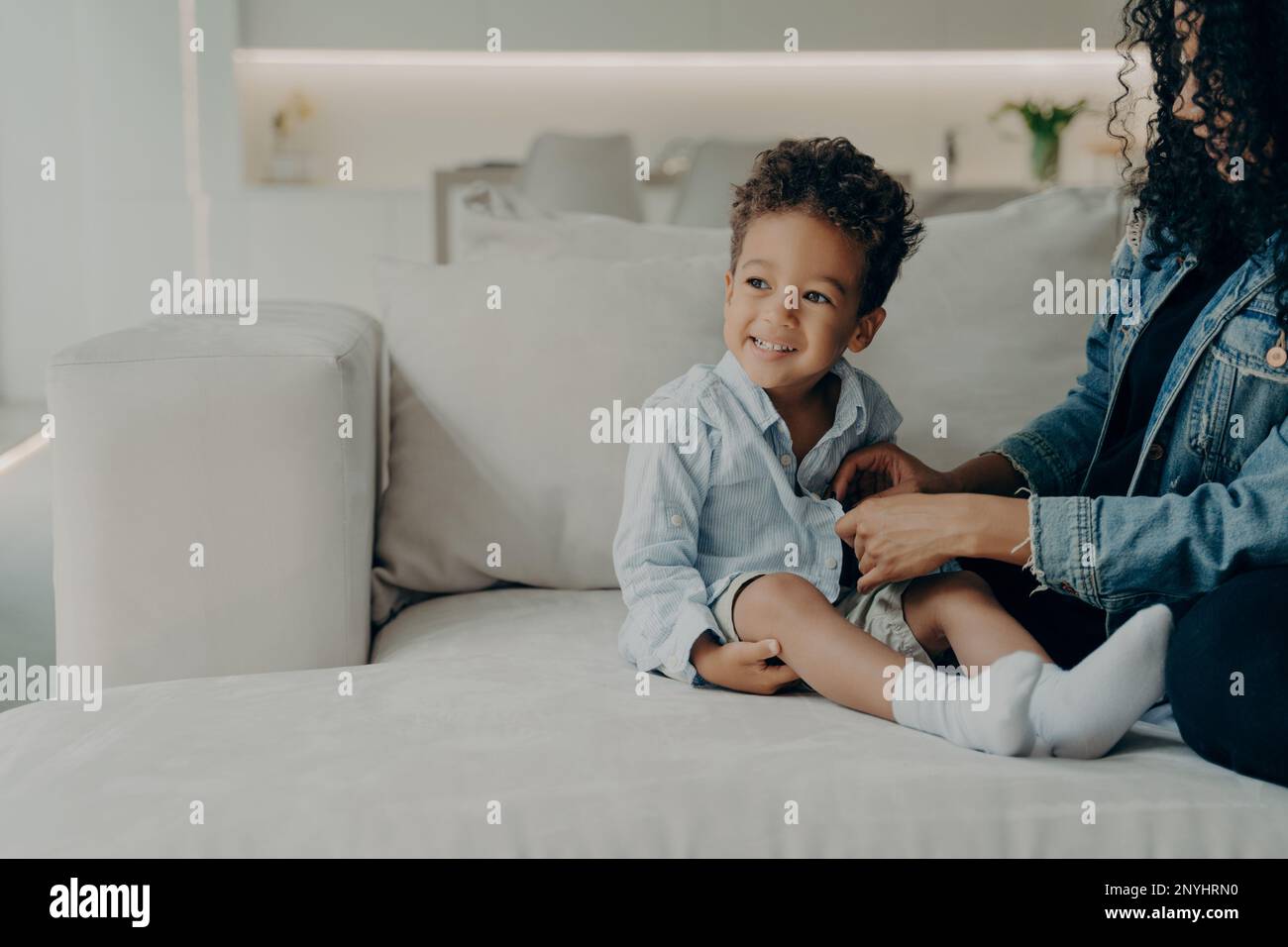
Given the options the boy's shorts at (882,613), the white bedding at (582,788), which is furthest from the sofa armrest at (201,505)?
the boy's shorts at (882,613)

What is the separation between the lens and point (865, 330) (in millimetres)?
1237

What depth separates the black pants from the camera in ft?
2.78

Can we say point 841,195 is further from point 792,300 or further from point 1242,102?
point 1242,102

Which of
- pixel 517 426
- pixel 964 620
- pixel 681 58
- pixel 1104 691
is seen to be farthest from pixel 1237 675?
pixel 681 58

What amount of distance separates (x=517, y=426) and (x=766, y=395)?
32 cm

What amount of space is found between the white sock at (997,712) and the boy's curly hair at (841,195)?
1.43 feet

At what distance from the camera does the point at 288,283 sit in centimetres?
A: 443

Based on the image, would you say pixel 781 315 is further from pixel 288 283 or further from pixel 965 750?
pixel 288 283

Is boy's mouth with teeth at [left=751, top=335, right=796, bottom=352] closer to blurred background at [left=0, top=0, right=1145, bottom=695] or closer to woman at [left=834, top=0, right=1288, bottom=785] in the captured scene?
woman at [left=834, top=0, right=1288, bottom=785]

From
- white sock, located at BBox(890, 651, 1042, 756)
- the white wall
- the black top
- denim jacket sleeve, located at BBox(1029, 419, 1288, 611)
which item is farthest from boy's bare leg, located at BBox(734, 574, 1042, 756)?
the white wall

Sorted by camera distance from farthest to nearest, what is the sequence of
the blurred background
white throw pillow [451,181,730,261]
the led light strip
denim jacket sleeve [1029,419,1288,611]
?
the led light strip → the blurred background → white throw pillow [451,181,730,261] → denim jacket sleeve [1029,419,1288,611]

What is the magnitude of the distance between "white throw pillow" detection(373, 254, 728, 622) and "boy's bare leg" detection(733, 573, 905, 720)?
1.14 feet

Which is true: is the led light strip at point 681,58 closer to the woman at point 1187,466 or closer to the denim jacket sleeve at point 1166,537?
the woman at point 1187,466
